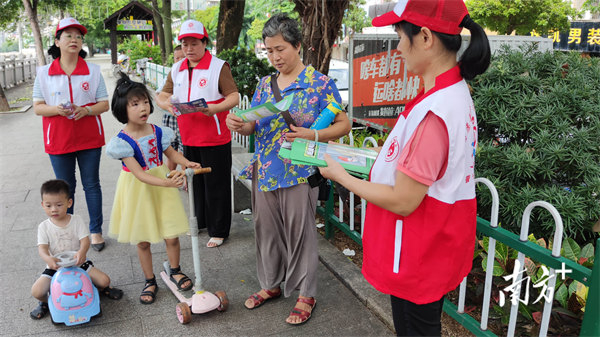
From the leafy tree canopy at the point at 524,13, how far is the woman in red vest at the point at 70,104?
1854 cm

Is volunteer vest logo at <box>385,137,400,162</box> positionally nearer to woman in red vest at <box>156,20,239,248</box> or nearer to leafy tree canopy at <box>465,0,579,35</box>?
woman in red vest at <box>156,20,239,248</box>

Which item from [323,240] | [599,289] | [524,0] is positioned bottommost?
[323,240]

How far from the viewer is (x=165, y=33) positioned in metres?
19.4

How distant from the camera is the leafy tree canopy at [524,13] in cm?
1955

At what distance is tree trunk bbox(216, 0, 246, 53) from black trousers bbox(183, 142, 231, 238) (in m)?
5.80

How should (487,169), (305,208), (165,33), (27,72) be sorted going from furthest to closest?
(27,72) < (165,33) < (487,169) < (305,208)

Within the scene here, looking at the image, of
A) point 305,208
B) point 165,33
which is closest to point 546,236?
point 305,208

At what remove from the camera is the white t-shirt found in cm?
295

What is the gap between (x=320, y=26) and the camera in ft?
17.4

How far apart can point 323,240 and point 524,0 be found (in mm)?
19704

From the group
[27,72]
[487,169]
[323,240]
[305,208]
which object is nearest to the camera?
[305,208]

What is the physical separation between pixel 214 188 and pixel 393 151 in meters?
2.69

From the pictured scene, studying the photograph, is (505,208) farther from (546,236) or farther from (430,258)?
(430,258)

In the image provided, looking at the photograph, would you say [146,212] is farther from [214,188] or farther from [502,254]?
[502,254]
